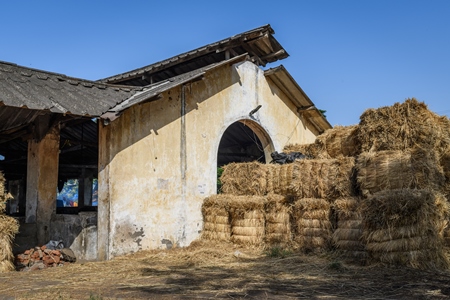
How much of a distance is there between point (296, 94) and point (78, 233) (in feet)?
30.0

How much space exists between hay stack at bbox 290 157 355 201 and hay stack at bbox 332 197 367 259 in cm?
40

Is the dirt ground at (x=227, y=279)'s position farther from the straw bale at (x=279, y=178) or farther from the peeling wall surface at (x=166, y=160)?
the straw bale at (x=279, y=178)

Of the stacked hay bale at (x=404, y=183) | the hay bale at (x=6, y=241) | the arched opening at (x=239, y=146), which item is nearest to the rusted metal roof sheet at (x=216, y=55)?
the arched opening at (x=239, y=146)

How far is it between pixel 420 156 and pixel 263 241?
4.39 m

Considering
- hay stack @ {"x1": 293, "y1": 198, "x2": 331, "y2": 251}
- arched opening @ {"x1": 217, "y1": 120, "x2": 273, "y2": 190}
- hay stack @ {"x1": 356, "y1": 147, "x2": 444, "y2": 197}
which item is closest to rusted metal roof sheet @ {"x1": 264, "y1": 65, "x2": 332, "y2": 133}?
arched opening @ {"x1": 217, "y1": 120, "x2": 273, "y2": 190}

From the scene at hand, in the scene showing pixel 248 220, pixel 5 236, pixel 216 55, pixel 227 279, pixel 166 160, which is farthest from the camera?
pixel 216 55

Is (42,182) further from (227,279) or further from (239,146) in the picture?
(239,146)

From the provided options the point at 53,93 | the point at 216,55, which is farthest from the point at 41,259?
the point at 216,55

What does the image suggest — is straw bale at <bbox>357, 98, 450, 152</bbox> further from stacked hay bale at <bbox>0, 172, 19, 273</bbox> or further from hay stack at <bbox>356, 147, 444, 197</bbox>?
stacked hay bale at <bbox>0, 172, 19, 273</bbox>

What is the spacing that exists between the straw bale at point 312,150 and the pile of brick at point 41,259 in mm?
7163

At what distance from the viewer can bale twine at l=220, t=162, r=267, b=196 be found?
39.3 feet

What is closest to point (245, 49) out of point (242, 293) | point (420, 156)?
point (420, 156)

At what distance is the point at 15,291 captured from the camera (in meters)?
6.82

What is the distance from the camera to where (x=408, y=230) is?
7984mm
